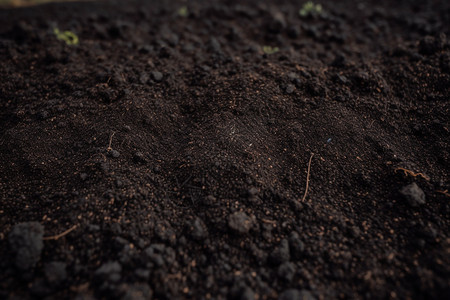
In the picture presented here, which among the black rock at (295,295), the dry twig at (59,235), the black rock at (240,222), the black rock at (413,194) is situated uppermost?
the black rock at (413,194)

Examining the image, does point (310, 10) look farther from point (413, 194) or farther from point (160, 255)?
point (160, 255)

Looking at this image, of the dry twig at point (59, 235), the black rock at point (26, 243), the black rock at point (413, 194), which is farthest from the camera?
the black rock at point (413, 194)

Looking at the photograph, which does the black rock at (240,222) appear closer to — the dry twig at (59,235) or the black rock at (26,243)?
the dry twig at (59,235)

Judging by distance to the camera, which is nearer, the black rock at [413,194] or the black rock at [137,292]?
the black rock at [137,292]

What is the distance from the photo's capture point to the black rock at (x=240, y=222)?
2.11 metres

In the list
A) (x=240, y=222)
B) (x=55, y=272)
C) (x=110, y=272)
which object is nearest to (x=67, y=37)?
(x=55, y=272)

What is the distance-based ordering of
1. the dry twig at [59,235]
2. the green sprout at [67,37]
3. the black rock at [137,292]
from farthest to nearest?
1. the green sprout at [67,37]
2. the dry twig at [59,235]
3. the black rock at [137,292]

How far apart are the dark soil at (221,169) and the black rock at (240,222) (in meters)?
0.01

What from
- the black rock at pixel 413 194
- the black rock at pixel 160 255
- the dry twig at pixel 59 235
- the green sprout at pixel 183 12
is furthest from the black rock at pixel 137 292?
the green sprout at pixel 183 12

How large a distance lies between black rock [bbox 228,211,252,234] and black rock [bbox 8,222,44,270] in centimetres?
133

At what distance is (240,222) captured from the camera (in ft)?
7.01

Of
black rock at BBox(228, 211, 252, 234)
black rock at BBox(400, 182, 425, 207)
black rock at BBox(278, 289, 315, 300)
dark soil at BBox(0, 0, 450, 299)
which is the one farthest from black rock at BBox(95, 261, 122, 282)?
black rock at BBox(400, 182, 425, 207)

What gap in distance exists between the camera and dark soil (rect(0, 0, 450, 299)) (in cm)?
195

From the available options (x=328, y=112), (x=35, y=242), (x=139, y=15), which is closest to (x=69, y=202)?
(x=35, y=242)
